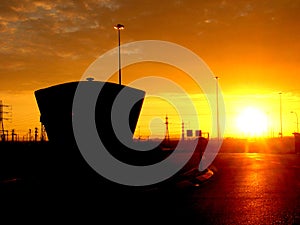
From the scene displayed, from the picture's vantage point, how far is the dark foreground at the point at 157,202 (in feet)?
37.3

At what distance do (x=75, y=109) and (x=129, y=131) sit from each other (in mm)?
4636

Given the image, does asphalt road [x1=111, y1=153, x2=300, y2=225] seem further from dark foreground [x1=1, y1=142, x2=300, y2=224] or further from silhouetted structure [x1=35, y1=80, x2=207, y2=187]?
silhouetted structure [x1=35, y1=80, x2=207, y2=187]

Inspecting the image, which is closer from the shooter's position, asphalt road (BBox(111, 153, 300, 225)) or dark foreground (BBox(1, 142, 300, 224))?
asphalt road (BBox(111, 153, 300, 225))

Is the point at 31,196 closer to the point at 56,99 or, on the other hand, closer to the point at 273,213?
the point at 273,213

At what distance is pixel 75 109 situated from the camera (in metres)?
25.8

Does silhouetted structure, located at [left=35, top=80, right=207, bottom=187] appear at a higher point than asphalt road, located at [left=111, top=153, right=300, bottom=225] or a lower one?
higher

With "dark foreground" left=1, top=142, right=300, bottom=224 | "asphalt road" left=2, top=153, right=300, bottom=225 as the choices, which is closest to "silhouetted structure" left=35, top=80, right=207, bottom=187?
"dark foreground" left=1, top=142, right=300, bottom=224

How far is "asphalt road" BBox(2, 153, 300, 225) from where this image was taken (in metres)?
11.3

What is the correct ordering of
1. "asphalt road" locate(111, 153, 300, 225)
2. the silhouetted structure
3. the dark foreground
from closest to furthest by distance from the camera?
1. "asphalt road" locate(111, 153, 300, 225)
2. the dark foreground
3. the silhouetted structure

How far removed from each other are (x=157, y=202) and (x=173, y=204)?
0.88 metres

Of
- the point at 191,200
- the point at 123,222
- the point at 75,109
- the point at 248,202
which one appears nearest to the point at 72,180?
the point at 75,109

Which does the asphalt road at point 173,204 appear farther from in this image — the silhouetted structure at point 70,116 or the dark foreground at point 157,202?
the silhouetted structure at point 70,116

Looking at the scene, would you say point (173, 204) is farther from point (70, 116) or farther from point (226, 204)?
point (70, 116)

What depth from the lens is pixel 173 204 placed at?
14.1 meters
